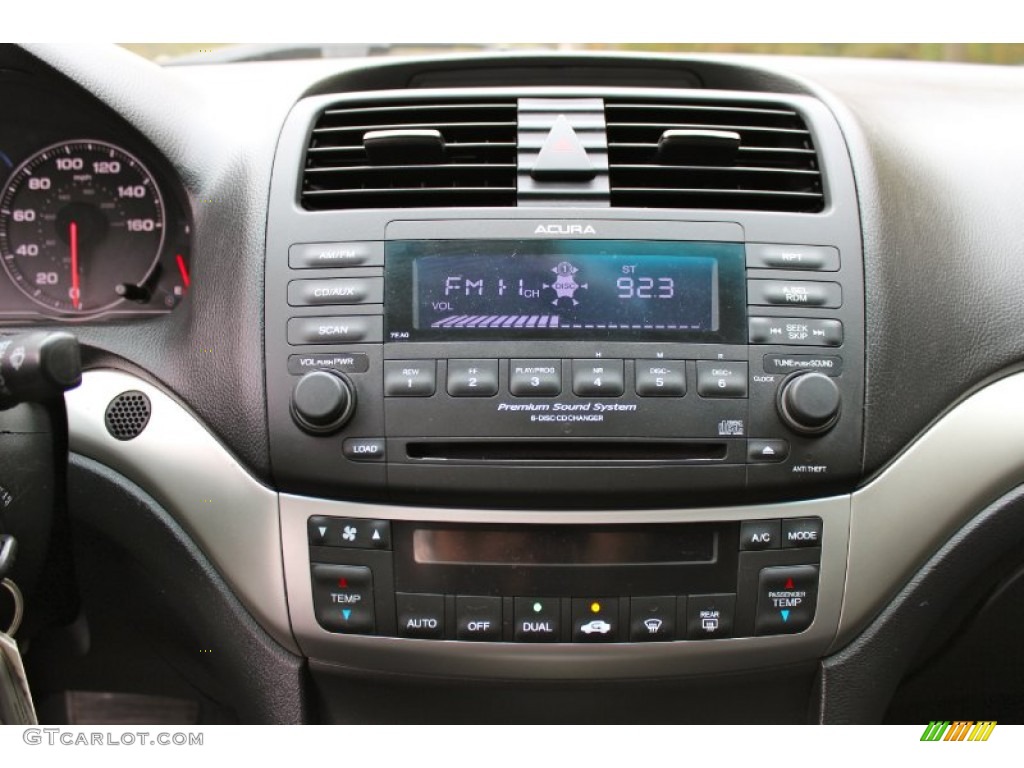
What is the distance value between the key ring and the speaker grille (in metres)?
0.31

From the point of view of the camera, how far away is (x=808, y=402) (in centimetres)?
143

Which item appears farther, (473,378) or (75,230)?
(75,230)

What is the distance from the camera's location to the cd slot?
1.46 meters

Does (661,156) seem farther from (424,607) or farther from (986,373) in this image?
(424,607)

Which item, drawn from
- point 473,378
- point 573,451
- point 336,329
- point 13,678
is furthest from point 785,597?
point 13,678

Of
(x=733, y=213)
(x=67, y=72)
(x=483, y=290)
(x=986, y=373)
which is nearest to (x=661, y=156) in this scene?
(x=733, y=213)

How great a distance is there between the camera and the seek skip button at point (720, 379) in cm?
145

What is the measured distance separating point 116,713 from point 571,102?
1994 mm

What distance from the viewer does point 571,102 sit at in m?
1.62

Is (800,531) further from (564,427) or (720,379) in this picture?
(564,427)

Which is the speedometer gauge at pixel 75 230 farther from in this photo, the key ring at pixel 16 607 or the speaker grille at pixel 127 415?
the key ring at pixel 16 607

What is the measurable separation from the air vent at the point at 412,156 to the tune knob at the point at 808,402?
57 cm

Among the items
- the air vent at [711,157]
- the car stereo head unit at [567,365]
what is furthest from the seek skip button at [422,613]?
the air vent at [711,157]

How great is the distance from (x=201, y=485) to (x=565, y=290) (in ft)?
2.40
